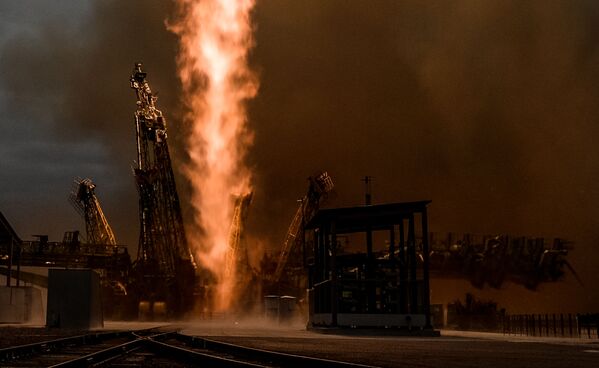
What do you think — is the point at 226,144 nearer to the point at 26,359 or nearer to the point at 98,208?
the point at 98,208

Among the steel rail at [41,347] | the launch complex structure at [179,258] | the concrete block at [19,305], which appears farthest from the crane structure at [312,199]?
the steel rail at [41,347]

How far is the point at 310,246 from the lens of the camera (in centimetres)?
10612

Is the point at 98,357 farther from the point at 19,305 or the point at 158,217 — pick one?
the point at 158,217

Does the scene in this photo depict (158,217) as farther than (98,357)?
Yes

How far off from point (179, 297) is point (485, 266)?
40.4 m

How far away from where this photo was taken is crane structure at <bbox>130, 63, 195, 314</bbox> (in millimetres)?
103750

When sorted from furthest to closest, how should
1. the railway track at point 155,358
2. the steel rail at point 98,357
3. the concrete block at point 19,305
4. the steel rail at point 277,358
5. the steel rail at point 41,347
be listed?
the concrete block at point 19,305 → the steel rail at point 41,347 → the railway track at point 155,358 → the steel rail at point 98,357 → the steel rail at point 277,358

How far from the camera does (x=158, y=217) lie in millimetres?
106500

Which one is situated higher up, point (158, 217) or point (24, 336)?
point (158, 217)

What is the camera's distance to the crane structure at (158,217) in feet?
340

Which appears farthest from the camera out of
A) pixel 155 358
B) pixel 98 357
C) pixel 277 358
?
pixel 155 358

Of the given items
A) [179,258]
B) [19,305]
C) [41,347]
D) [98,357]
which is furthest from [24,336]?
[179,258]

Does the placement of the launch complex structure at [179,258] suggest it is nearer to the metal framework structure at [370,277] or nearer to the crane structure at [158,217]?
the crane structure at [158,217]

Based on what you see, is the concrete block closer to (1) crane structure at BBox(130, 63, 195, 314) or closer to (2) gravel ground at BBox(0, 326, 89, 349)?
(2) gravel ground at BBox(0, 326, 89, 349)
